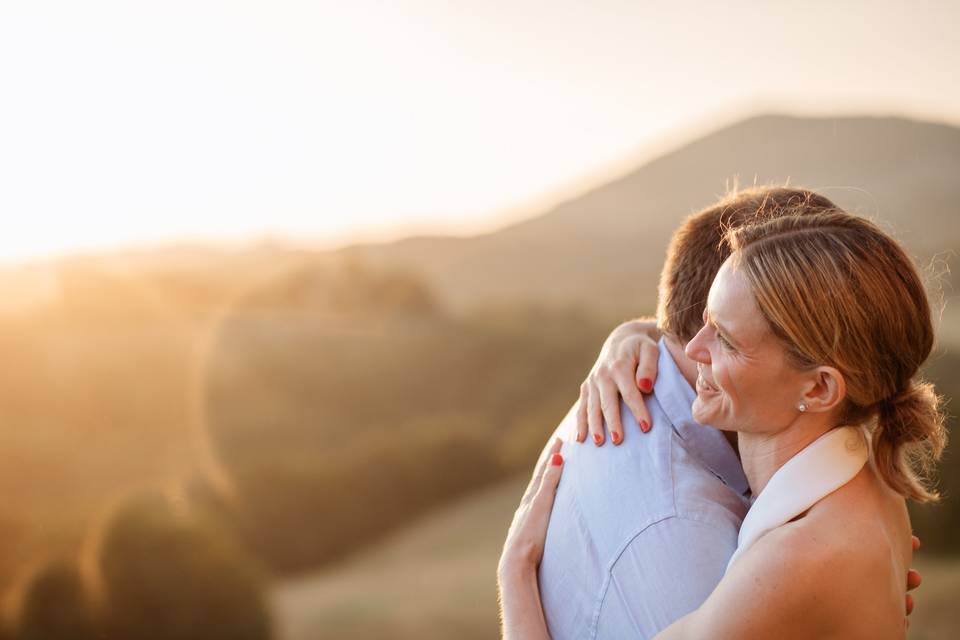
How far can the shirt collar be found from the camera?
161cm

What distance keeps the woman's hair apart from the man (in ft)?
0.70

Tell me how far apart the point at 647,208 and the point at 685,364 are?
22.6 meters

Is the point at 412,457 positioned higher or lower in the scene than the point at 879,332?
lower

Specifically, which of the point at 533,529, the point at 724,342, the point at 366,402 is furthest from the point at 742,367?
the point at 366,402

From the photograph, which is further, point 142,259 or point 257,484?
point 142,259

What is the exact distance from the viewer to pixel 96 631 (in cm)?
522

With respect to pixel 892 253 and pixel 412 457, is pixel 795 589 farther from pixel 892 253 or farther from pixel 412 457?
pixel 412 457

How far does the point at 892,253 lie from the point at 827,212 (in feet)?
0.41

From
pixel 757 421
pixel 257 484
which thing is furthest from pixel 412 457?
pixel 757 421

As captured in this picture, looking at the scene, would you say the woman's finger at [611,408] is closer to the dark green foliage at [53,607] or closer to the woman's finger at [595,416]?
the woman's finger at [595,416]

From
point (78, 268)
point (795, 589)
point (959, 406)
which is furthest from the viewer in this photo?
point (78, 268)

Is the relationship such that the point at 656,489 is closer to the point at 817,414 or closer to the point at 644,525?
the point at 644,525

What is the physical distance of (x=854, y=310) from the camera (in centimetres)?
136

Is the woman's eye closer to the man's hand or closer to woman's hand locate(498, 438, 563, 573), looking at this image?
the man's hand
